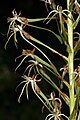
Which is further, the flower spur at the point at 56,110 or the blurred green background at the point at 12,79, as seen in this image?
the blurred green background at the point at 12,79

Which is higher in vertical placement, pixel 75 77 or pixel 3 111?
pixel 75 77

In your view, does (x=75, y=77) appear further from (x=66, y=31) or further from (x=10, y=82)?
(x=10, y=82)

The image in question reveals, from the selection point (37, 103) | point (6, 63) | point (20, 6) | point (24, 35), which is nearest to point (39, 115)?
point (37, 103)

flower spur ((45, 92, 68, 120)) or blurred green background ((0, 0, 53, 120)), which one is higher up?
flower spur ((45, 92, 68, 120))

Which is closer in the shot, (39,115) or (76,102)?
(76,102)

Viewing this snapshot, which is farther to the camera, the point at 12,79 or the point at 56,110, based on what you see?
the point at 12,79

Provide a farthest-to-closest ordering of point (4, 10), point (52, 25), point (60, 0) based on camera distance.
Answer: point (4, 10) → point (52, 25) → point (60, 0)

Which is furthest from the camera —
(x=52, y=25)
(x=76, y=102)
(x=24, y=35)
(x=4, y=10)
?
(x=4, y=10)

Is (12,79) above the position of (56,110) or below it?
below

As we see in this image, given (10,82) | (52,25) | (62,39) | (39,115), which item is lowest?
(39,115)

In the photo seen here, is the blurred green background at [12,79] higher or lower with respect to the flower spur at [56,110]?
lower

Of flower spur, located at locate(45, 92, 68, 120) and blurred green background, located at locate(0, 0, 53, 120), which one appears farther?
blurred green background, located at locate(0, 0, 53, 120)
